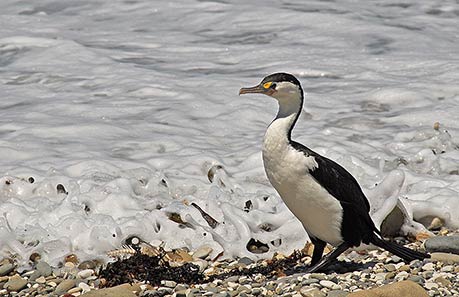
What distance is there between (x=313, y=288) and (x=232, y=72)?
6.31 m

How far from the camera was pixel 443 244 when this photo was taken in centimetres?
631

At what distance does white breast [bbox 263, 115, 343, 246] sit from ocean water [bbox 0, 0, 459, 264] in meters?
0.86

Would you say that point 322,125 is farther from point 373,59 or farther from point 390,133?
point 373,59

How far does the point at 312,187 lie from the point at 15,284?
6.38ft

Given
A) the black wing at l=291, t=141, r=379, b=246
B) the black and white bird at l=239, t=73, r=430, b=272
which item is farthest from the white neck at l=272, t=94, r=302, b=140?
the black wing at l=291, t=141, r=379, b=246

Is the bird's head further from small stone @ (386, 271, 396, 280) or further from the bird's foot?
small stone @ (386, 271, 396, 280)

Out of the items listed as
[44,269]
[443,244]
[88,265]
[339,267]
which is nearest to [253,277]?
[339,267]

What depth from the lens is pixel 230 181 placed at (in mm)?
7891

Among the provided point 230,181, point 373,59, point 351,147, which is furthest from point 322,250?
point 373,59

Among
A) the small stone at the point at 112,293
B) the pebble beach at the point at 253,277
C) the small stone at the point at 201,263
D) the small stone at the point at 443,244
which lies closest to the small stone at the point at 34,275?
the pebble beach at the point at 253,277

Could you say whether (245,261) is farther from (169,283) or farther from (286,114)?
(286,114)

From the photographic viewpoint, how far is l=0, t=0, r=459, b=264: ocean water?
7082 millimetres

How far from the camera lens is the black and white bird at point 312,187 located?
583cm

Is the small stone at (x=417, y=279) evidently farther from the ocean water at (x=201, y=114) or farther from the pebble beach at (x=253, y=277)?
the ocean water at (x=201, y=114)
